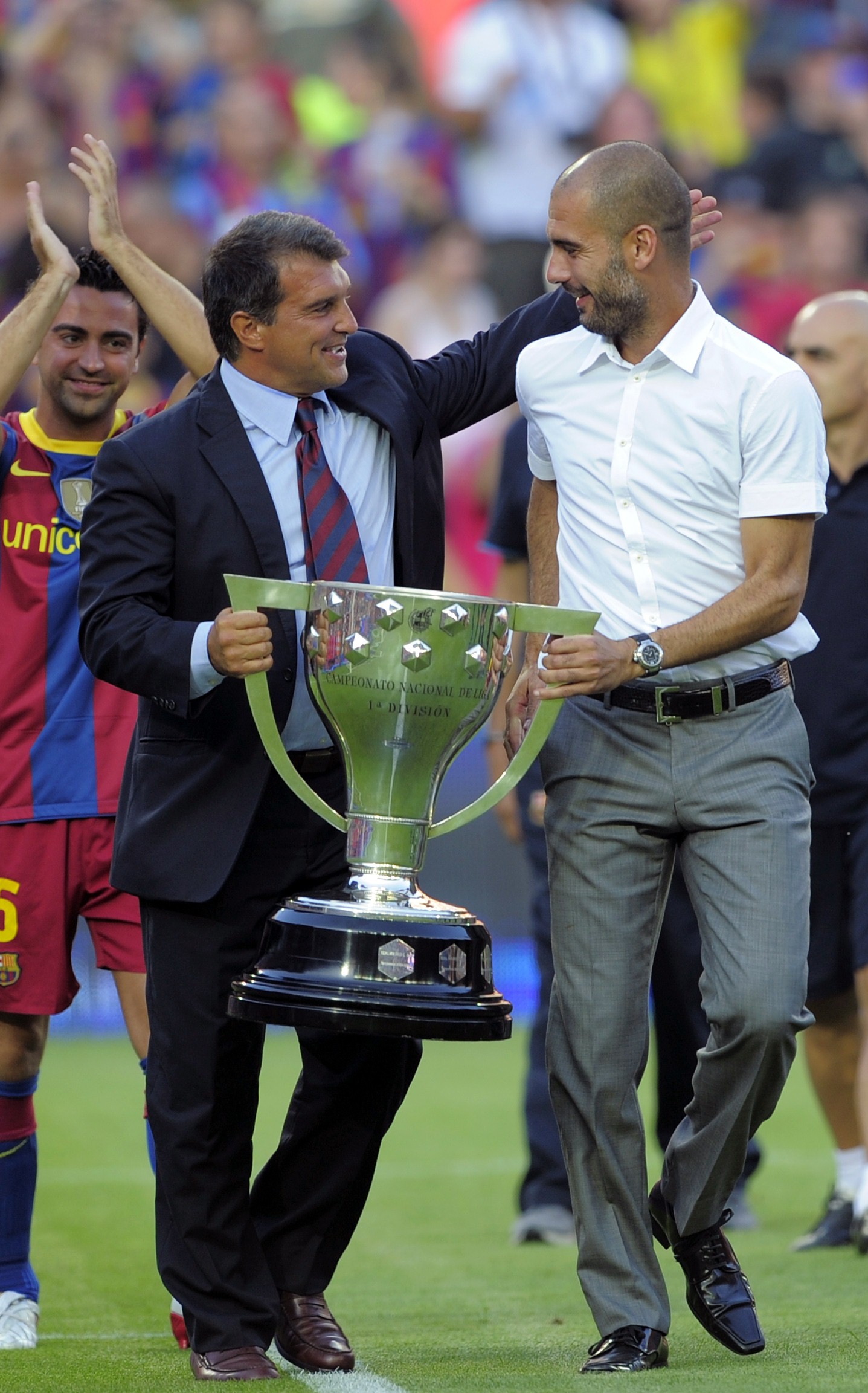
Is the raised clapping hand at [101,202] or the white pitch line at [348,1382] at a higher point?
the raised clapping hand at [101,202]

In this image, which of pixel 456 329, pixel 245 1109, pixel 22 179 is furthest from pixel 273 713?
pixel 456 329

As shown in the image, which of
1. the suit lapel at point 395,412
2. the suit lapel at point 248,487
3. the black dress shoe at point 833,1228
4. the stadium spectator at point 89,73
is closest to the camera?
the suit lapel at point 248,487

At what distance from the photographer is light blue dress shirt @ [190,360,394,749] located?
379 centimetres

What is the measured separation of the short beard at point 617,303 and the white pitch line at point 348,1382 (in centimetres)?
192

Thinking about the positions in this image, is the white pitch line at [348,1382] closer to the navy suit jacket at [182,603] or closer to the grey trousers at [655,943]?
the grey trousers at [655,943]

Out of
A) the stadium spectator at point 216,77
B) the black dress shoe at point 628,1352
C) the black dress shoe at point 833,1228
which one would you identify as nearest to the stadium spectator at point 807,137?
the stadium spectator at point 216,77

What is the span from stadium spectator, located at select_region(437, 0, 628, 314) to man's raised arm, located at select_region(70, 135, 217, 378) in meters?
9.08

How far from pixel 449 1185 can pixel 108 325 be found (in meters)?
3.40

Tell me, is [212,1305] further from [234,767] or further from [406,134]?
[406,134]

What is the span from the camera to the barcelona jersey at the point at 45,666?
14.9ft

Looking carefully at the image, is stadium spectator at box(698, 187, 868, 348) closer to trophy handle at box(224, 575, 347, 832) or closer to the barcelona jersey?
the barcelona jersey

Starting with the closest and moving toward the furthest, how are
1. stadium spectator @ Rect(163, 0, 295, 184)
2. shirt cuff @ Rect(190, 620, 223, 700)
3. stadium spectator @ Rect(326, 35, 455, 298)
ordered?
shirt cuff @ Rect(190, 620, 223, 700) → stadium spectator @ Rect(163, 0, 295, 184) → stadium spectator @ Rect(326, 35, 455, 298)

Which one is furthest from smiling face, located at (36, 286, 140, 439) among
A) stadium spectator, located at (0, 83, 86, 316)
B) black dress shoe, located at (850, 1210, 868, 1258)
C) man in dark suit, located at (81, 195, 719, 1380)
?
stadium spectator, located at (0, 83, 86, 316)

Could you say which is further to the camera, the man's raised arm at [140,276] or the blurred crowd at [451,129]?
the blurred crowd at [451,129]
